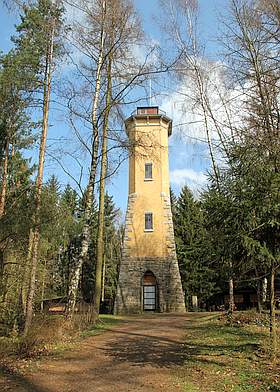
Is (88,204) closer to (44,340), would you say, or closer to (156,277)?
(44,340)

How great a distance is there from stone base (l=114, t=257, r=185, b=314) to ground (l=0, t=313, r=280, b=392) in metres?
11.5

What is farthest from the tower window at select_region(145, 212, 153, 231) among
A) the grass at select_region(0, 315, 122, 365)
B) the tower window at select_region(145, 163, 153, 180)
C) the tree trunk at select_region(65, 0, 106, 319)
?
the grass at select_region(0, 315, 122, 365)

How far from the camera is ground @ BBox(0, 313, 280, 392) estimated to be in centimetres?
592

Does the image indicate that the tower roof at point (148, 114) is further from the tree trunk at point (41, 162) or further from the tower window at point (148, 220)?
the tree trunk at point (41, 162)

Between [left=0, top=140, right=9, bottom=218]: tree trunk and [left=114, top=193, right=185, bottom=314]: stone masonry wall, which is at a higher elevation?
[left=0, top=140, right=9, bottom=218]: tree trunk

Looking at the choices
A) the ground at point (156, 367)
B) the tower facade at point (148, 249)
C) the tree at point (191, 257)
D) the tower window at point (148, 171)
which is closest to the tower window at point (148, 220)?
the tower facade at point (148, 249)

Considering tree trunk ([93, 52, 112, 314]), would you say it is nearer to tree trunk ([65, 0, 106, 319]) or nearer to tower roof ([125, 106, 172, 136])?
tree trunk ([65, 0, 106, 319])

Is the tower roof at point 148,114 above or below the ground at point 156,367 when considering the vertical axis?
above

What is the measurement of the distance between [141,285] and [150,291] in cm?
67

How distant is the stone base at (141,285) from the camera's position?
71.4 ft

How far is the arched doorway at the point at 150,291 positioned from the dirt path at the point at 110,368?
1175cm

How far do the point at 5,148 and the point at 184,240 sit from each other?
1945 centimetres

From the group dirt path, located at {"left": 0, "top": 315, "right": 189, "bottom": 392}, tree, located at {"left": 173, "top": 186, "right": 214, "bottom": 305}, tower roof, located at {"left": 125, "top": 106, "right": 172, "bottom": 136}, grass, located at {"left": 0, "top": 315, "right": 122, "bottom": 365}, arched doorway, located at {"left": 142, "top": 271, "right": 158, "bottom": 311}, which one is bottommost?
dirt path, located at {"left": 0, "top": 315, "right": 189, "bottom": 392}

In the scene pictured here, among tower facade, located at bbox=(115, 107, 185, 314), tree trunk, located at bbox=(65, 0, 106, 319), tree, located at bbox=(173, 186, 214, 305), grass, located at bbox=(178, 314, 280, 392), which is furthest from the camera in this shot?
tree, located at bbox=(173, 186, 214, 305)
